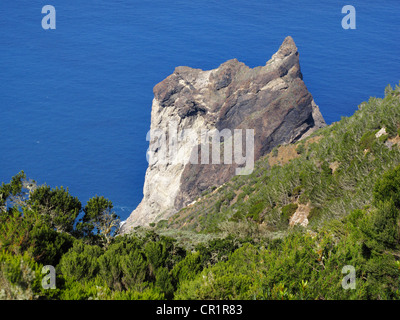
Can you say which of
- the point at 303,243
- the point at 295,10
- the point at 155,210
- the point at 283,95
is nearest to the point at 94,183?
the point at 155,210

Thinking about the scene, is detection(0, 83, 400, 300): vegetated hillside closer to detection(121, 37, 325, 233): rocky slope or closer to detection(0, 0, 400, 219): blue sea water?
detection(121, 37, 325, 233): rocky slope

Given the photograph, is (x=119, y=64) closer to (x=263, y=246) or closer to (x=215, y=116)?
(x=215, y=116)

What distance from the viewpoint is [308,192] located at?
1342 inches

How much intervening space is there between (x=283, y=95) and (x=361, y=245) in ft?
217

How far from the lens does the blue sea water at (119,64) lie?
118 m

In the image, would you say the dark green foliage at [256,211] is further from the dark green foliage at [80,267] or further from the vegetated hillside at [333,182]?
the dark green foliage at [80,267]

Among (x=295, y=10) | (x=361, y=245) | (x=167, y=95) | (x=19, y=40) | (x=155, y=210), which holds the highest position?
(x=295, y=10)

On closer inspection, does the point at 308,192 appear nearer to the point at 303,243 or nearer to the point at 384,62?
the point at 303,243

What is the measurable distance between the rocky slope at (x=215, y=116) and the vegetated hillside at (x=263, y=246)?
39877 mm

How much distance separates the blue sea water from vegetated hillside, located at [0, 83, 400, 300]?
68460 millimetres

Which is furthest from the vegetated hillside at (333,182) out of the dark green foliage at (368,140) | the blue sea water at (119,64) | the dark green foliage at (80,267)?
the blue sea water at (119,64)

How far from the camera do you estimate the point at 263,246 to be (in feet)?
76.4

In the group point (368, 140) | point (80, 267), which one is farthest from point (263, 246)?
point (368, 140)

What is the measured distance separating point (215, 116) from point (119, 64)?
3328 inches
